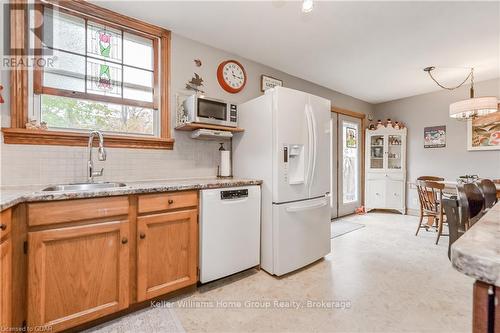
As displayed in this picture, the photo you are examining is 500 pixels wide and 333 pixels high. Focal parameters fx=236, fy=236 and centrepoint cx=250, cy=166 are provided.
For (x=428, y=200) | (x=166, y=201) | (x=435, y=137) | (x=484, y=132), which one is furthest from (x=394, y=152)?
(x=166, y=201)

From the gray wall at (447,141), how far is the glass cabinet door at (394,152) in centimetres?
20

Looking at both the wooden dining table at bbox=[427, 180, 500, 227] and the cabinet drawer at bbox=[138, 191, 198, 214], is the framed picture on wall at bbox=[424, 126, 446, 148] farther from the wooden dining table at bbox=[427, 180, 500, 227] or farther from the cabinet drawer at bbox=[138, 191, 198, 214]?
the cabinet drawer at bbox=[138, 191, 198, 214]

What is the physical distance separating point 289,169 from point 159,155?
1.28 metres

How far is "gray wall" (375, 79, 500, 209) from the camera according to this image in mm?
3904

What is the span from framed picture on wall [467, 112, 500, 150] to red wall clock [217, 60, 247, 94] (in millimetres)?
4013

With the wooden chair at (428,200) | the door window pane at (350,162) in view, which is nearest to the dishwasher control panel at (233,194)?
the wooden chair at (428,200)

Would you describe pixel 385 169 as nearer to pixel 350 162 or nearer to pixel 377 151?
pixel 377 151

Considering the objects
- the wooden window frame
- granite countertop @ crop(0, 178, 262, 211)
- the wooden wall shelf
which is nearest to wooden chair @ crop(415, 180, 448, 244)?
the wooden wall shelf

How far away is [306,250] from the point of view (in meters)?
2.40

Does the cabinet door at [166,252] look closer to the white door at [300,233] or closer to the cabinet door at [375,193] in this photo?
the white door at [300,233]

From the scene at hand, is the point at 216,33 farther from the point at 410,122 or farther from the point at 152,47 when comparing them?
the point at 410,122

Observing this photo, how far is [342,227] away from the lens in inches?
154

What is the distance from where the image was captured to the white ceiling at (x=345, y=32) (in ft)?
6.68
